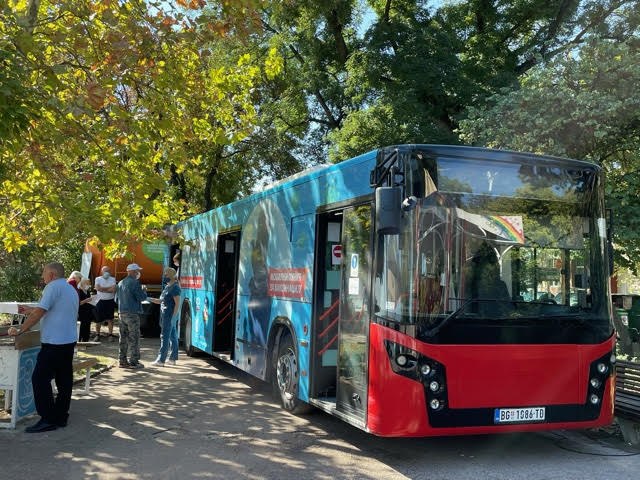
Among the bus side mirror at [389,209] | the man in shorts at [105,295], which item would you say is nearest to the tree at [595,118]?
the bus side mirror at [389,209]

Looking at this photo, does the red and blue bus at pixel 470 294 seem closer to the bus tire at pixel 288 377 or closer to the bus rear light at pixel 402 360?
the bus rear light at pixel 402 360

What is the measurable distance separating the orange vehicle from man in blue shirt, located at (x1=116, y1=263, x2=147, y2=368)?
582 centimetres

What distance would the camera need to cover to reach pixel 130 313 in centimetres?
1166

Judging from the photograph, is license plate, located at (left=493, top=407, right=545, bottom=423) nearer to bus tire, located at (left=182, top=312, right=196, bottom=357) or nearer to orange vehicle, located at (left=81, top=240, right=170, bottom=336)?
bus tire, located at (left=182, top=312, right=196, bottom=357)

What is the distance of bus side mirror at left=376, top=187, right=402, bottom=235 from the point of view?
546 centimetres

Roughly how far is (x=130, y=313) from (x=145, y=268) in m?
7.71

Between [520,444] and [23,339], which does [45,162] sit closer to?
[23,339]

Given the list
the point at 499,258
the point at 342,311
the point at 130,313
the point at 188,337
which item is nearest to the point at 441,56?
the point at 188,337

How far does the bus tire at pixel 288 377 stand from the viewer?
7750mm

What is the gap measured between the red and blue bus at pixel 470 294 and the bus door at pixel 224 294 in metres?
4.90

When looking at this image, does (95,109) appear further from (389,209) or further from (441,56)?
(441,56)

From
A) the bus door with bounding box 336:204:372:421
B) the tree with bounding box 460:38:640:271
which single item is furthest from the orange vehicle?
the bus door with bounding box 336:204:372:421

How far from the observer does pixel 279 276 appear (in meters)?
8.36

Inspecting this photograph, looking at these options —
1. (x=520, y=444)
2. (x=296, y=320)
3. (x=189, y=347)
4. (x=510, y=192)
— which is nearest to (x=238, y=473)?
A: (x=296, y=320)
